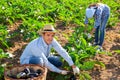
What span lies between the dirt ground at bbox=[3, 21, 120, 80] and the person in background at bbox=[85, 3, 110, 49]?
0.35 m

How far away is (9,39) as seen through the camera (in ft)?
28.8

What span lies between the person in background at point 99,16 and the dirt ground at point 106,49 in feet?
1.15

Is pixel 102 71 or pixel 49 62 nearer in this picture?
pixel 49 62

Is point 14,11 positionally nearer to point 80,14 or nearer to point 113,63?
point 80,14

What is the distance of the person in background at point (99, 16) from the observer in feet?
25.5

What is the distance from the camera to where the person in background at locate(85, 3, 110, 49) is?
25.5 feet

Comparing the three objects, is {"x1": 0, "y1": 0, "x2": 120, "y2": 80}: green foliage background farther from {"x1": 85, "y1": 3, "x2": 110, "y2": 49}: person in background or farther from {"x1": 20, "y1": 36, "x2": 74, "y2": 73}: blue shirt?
{"x1": 20, "y1": 36, "x2": 74, "y2": 73}: blue shirt

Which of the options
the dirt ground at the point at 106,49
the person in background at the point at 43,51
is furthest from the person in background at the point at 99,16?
the person in background at the point at 43,51

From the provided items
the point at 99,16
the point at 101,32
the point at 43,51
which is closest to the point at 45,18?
the point at 101,32

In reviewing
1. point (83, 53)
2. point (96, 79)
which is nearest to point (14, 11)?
point (83, 53)

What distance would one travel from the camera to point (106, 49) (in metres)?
8.70

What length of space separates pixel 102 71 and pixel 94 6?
1.50 meters

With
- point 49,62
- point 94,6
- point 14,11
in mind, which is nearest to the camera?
point 49,62

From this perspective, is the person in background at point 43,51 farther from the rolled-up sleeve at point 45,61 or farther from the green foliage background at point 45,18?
the green foliage background at point 45,18
